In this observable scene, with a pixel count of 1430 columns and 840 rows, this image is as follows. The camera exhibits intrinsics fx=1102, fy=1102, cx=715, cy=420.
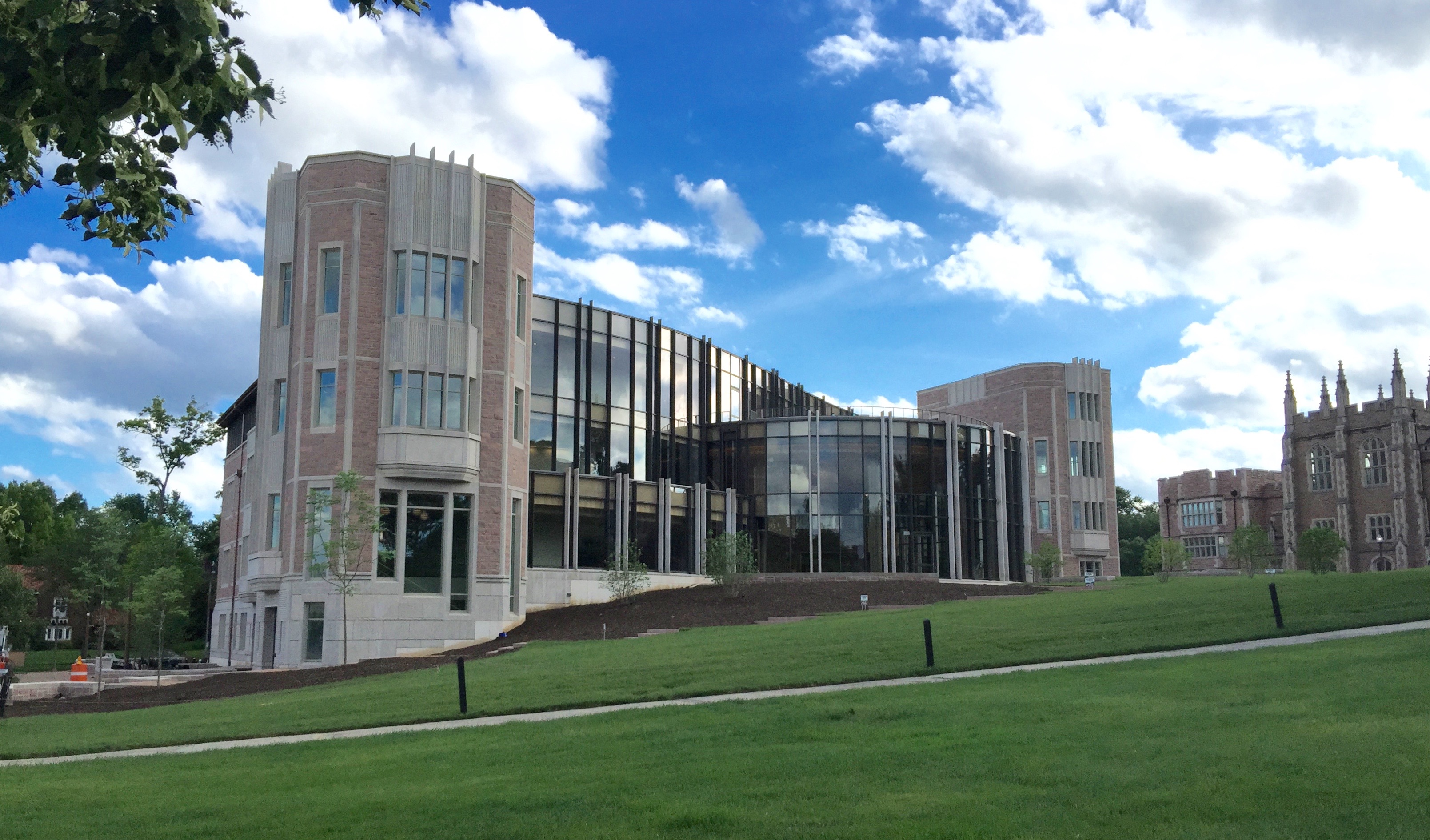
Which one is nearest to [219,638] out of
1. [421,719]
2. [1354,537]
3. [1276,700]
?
[421,719]

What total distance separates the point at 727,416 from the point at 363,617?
25689 millimetres

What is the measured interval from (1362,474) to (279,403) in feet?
255

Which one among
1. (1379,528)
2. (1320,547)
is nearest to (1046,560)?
(1320,547)

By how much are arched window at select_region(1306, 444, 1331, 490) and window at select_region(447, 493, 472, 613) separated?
74.3m

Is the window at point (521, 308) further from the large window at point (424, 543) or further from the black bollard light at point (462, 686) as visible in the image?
the black bollard light at point (462, 686)

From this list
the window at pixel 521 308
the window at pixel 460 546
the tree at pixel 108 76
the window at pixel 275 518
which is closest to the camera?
the tree at pixel 108 76

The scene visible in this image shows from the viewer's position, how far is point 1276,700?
473 inches

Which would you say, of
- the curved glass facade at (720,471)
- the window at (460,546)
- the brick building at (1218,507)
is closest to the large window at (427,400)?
the window at (460,546)

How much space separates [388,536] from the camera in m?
35.3

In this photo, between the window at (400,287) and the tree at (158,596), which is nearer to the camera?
the window at (400,287)

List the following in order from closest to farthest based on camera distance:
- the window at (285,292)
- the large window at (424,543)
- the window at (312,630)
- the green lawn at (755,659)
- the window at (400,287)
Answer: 1. the green lawn at (755,659)
2. the window at (312,630)
3. the large window at (424,543)
4. the window at (400,287)
5. the window at (285,292)

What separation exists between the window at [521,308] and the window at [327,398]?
666 centimetres

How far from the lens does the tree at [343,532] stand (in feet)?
103

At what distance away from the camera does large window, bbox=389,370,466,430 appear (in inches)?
1395
